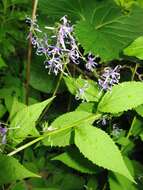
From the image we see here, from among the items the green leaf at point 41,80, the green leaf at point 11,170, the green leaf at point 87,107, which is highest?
the green leaf at point 41,80

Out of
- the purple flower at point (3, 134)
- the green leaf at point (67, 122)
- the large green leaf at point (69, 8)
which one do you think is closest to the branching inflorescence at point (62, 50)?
the green leaf at point (67, 122)

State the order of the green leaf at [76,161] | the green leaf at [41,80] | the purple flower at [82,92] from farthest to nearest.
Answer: the green leaf at [41,80]
the green leaf at [76,161]
the purple flower at [82,92]

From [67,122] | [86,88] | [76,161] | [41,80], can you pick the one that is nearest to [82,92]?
[86,88]

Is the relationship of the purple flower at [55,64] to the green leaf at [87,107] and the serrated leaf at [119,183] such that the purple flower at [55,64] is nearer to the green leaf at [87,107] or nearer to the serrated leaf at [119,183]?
the green leaf at [87,107]

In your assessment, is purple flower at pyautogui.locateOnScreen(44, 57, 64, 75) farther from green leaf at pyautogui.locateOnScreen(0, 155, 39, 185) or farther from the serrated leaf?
the serrated leaf

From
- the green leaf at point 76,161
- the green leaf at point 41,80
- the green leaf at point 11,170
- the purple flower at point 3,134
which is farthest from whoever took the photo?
the green leaf at point 41,80

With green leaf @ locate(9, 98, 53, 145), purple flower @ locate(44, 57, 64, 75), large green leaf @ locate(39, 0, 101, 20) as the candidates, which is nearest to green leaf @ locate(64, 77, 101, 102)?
purple flower @ locate(44, 57, 64, 75)

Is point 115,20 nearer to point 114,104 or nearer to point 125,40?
point 125,40
